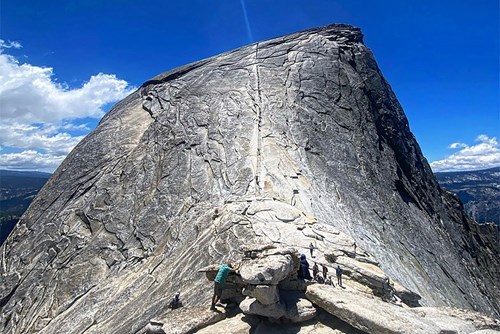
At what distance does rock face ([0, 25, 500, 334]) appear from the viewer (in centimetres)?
1956

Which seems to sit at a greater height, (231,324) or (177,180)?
(177,180)

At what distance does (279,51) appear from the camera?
44250 millimetres

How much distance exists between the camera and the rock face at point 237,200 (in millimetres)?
19562

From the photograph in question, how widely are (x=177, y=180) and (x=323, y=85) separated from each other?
18.7 meters

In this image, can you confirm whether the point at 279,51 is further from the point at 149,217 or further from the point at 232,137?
the point at 149,217

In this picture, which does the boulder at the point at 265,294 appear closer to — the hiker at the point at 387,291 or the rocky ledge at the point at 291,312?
the rocky ledge at the point at 291,312

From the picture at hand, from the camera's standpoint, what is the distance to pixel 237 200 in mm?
Result: 23391

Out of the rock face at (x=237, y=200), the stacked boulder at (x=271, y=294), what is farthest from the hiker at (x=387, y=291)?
the stacked boulder at (x=271, y=294)

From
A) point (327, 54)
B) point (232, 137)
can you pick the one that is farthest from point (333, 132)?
point (327, 54)

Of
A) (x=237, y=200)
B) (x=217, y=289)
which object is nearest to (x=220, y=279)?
(x=217, y=289)

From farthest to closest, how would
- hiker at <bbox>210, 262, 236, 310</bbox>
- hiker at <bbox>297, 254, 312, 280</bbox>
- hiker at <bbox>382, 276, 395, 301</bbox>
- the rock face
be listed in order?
1. the rock face
2. hiker at <bbox>382, 276, 395, 301</bbox>
3. hiker at <bbox>297, 254, 312, 280</bbox>
4. hiker at <bbox>210, 262, 236, 310</bbox>

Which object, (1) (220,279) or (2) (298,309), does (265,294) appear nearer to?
(2) (298,309)

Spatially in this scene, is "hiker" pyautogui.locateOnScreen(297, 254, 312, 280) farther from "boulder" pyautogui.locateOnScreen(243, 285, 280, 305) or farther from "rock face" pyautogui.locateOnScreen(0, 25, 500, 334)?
"boulder" pyautogui.locateOnScreen(243, 285, 280, 305)

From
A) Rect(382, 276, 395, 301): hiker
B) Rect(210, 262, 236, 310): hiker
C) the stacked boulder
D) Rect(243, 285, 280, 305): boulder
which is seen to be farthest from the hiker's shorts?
Rect(382, 276, 395, 301): hiker
